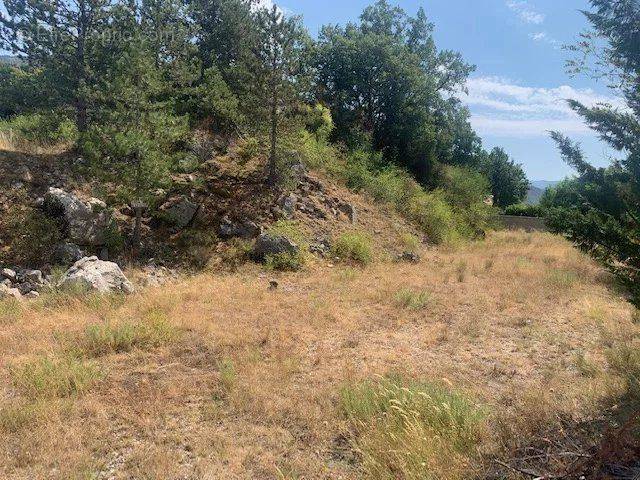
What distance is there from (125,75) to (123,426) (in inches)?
334

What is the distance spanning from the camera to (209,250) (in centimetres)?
1086

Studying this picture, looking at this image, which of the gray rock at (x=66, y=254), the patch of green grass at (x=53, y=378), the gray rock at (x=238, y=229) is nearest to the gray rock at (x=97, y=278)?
the gray rock at (x=66, y=254)

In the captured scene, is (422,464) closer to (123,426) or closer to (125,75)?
(123,426)

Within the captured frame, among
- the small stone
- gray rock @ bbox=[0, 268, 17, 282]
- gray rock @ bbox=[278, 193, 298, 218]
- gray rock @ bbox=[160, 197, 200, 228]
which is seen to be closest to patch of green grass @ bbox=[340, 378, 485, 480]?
gray rock @ bbox=[0, 268, 17, 282]

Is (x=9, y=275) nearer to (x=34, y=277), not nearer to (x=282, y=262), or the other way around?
(x=34, y=277)

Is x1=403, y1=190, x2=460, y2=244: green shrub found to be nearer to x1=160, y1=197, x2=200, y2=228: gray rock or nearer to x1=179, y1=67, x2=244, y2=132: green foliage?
x1=179, y1=67, x2=244, y2=132: green foliage

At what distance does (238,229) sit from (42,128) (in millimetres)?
5938

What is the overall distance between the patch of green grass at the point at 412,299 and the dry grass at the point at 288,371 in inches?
1.8

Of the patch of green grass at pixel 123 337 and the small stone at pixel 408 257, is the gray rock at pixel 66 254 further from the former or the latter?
the small stone at pixel 408 257

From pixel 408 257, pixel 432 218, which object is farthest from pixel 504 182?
pixel 408 257

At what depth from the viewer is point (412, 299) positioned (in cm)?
811

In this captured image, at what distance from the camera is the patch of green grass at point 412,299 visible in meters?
7.91

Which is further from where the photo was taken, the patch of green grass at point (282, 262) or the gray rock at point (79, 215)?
the patch of green grass at point (282, 262)

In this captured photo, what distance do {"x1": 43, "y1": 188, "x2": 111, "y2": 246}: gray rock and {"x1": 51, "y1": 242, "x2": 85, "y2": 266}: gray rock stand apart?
1.10ft
